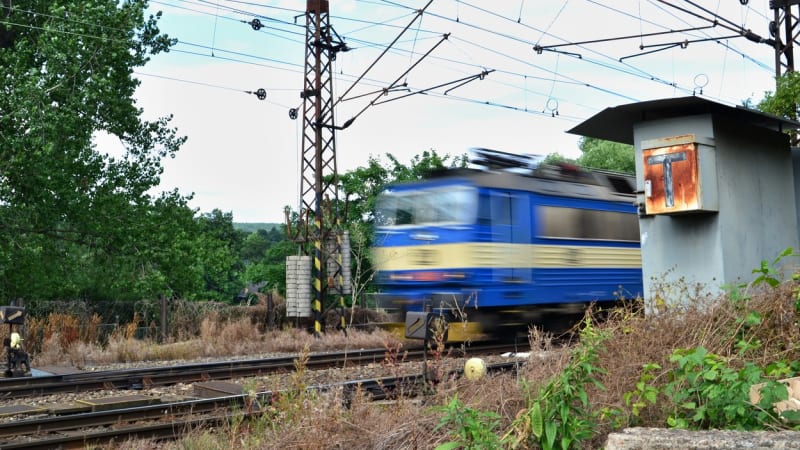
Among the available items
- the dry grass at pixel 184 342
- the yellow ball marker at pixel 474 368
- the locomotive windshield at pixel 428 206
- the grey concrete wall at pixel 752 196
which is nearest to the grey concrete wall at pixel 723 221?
the grey concrete wall at pixel 752 196

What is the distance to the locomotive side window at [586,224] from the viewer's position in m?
14.9

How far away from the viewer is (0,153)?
1870 cm

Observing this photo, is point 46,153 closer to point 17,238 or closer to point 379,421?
point 17,238

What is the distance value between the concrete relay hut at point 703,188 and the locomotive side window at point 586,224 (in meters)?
4.56

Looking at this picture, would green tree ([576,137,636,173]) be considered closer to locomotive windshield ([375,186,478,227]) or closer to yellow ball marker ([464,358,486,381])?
locomotive windshield ([375,186,478,227])

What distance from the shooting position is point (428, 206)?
48.7 ft

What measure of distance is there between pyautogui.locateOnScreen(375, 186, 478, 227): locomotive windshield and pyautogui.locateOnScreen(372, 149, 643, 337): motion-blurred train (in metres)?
0.02

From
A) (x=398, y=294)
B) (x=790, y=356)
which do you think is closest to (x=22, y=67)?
(x=398, y=294)

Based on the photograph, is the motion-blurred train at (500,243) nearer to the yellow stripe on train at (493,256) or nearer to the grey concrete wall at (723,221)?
the yellow stripe on train at (493,256)

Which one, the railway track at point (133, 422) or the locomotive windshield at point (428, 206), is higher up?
the locomotive windshield at point (428, 206)

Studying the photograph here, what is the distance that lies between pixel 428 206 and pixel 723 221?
21.4ft

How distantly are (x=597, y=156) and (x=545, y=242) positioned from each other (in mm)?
38400

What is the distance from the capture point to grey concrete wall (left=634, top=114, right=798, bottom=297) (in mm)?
9328

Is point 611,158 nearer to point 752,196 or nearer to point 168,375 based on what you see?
point 752,196
